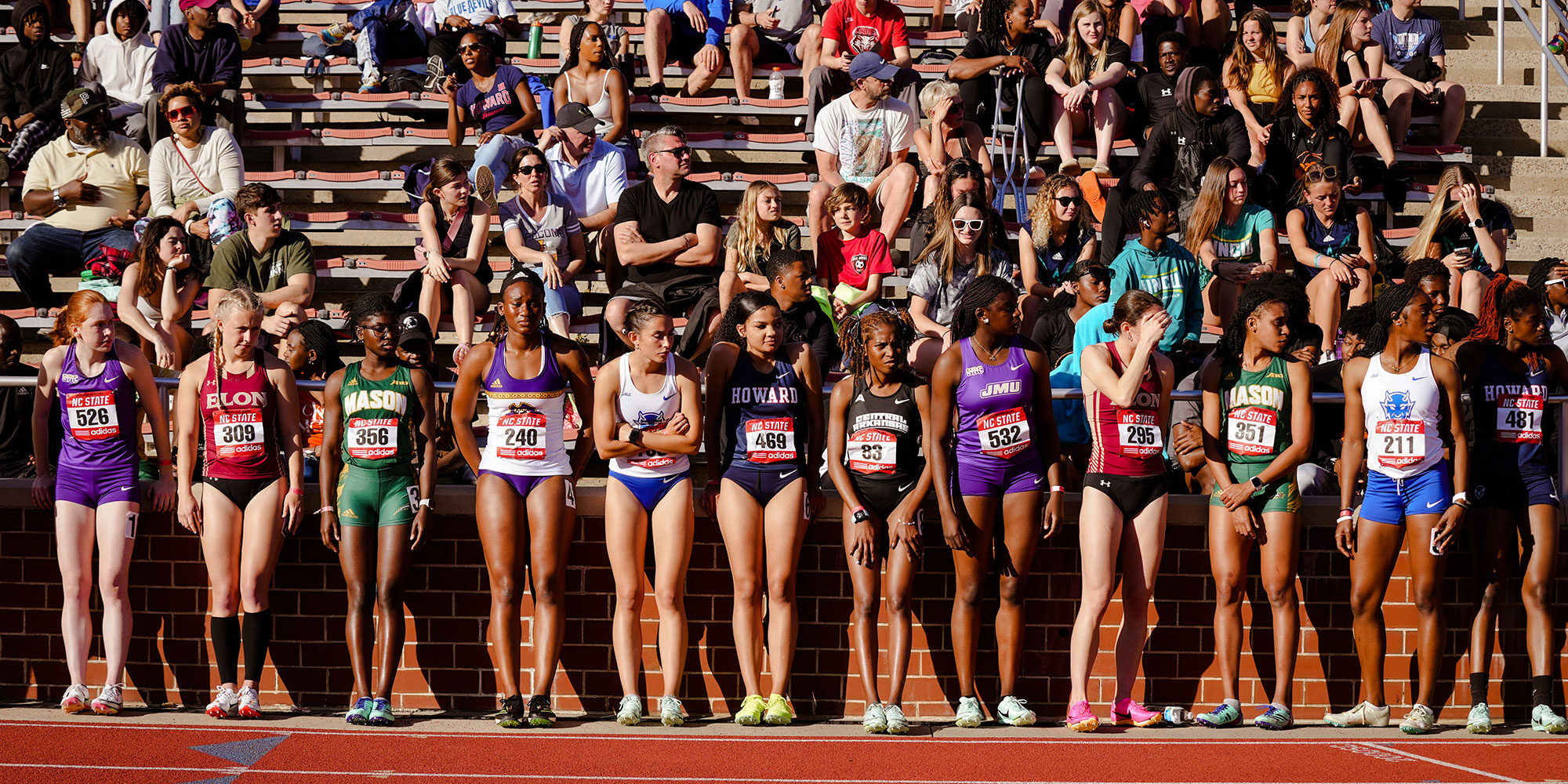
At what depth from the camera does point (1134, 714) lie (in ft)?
22.7

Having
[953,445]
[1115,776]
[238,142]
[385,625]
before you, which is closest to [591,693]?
[385,625]

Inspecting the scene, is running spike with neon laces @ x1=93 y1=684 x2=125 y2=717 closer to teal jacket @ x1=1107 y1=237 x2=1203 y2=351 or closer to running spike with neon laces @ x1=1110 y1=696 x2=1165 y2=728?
running spike with neon laces @ x1=1110 y1=696 x2=1165 y2=728

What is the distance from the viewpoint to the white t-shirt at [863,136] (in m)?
10.4

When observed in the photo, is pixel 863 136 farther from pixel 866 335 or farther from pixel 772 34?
pixel 866 335

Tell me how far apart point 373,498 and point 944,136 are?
16.5ft

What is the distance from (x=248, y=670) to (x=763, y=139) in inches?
239

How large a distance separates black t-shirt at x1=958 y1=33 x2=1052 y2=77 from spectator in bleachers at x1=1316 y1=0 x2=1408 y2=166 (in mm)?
2201

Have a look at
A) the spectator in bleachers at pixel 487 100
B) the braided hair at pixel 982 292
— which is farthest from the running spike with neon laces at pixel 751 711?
the spectator in bleachers at pixel 487 100

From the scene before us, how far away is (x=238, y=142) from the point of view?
1143cm

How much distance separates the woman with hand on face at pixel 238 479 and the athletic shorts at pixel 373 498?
0.88 ft

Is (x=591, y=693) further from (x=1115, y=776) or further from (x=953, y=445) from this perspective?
(x=1115, y=776)

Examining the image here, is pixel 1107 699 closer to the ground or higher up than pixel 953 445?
closer to the ground

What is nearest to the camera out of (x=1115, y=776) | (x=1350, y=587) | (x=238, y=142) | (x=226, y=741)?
(x=1115, y=776)

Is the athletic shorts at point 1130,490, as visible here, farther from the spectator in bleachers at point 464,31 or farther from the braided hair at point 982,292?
the spectator in bleachers at point 464,31
